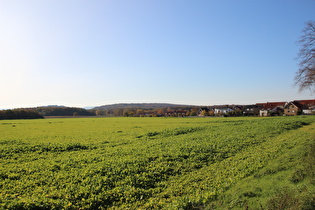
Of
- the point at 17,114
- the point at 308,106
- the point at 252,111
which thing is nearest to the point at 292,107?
the point at 308,106

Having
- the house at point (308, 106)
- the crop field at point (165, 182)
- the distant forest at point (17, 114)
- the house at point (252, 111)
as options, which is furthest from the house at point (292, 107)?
the distant forest at point (17, 114)

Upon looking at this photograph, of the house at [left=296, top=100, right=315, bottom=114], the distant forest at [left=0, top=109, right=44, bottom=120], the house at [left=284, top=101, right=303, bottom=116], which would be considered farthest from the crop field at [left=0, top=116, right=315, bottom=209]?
the house at [left=296, top=100, right=315, bottom=114]

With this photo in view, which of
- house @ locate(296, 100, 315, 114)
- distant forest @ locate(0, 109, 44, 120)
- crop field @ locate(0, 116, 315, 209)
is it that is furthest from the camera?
house @ locate(296, 100, 315, 114)

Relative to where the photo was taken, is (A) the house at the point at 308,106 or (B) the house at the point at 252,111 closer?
(B) the house at the point at 252,111

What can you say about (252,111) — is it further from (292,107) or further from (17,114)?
(17,114)

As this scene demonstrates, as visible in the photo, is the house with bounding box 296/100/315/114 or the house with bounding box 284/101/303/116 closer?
the house with bounding box 284/101/303/116

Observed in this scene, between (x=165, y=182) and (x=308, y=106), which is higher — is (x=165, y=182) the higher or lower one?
the lower one

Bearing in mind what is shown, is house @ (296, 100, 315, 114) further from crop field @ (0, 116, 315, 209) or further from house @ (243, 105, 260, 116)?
crop field @ (0, 116, 315, 209)

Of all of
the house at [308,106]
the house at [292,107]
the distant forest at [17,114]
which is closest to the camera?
the distant forest at [17,114]

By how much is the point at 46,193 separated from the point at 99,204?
2.80 meters

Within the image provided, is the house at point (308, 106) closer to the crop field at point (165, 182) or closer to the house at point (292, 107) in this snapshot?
the house at point (292, 107)

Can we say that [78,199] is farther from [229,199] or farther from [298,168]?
[298,168]

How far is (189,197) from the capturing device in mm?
8531

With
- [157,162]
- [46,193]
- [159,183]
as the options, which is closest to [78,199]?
[46,193]
